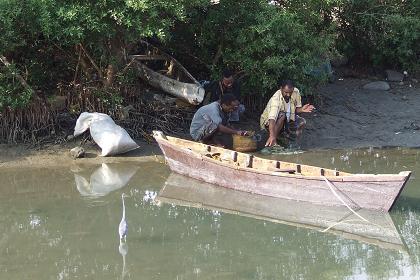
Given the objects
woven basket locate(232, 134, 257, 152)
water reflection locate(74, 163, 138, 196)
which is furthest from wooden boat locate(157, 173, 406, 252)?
woven basket locate(232, 134, 257, 152)

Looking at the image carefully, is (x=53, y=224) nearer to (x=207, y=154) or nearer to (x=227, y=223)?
(x=227, y=223)

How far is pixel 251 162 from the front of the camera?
8297 millimetres

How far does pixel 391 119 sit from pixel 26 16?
6.33m

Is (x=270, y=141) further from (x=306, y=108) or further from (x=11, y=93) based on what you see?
(x=11, y=93)

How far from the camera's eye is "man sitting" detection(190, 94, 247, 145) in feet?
30.1

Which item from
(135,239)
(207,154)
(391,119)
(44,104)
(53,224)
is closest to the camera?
(135,239)

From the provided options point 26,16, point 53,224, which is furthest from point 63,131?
point 53,224

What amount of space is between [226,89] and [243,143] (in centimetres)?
104

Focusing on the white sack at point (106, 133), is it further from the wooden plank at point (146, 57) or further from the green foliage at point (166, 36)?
the wooden plank at point (146, 57)

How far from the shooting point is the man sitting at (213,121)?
9164 mm

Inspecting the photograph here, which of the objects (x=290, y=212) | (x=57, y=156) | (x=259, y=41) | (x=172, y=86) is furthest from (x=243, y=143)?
(x=57, y=156)

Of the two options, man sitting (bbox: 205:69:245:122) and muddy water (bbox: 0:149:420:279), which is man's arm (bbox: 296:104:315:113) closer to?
man sitting (bbox: 205:69:245:122)

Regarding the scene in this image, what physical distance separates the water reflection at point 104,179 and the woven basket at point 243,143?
1476mm

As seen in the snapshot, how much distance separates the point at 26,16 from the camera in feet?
29.3
